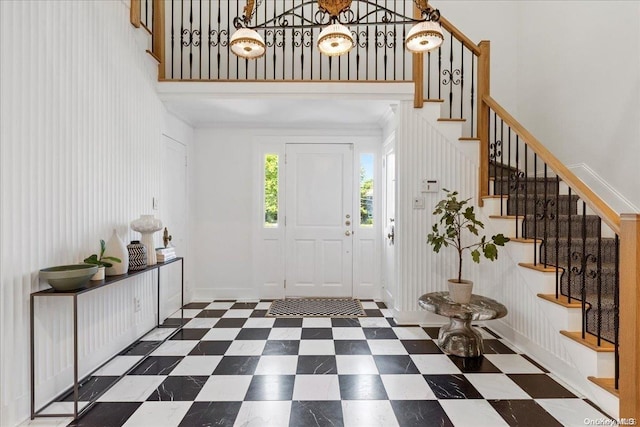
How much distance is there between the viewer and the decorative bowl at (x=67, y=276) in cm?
197

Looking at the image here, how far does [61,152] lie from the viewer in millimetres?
2236

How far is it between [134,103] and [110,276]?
1690 millimetres

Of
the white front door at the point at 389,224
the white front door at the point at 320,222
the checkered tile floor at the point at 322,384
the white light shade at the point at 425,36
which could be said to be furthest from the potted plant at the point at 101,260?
the white front door at the point at 389,224

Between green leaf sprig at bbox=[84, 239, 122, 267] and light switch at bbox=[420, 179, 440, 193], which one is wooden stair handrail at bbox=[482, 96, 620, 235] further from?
green leaf sprig at bbox=[84, 239, 122, 267]

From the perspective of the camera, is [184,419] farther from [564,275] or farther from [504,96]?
[504,96]

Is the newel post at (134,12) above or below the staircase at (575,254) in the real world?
above

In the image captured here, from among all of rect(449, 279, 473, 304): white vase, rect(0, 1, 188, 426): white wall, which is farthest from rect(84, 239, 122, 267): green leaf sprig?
rect(449, 279, 473, 304): white vase

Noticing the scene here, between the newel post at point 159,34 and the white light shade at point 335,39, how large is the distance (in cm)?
238

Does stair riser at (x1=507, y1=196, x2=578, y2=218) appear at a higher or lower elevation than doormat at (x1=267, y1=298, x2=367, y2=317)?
higher

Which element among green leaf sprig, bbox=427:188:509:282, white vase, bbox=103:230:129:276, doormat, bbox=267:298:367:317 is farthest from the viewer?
doormat, bbox=267:298:367:317

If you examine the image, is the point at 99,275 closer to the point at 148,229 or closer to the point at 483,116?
the point at 148,229

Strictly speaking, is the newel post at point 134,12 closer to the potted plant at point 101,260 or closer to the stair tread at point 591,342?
the potted plant at point 101,260

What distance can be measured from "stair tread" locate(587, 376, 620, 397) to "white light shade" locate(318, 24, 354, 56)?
2647mm

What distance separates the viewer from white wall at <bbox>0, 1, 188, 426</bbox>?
1.86m
